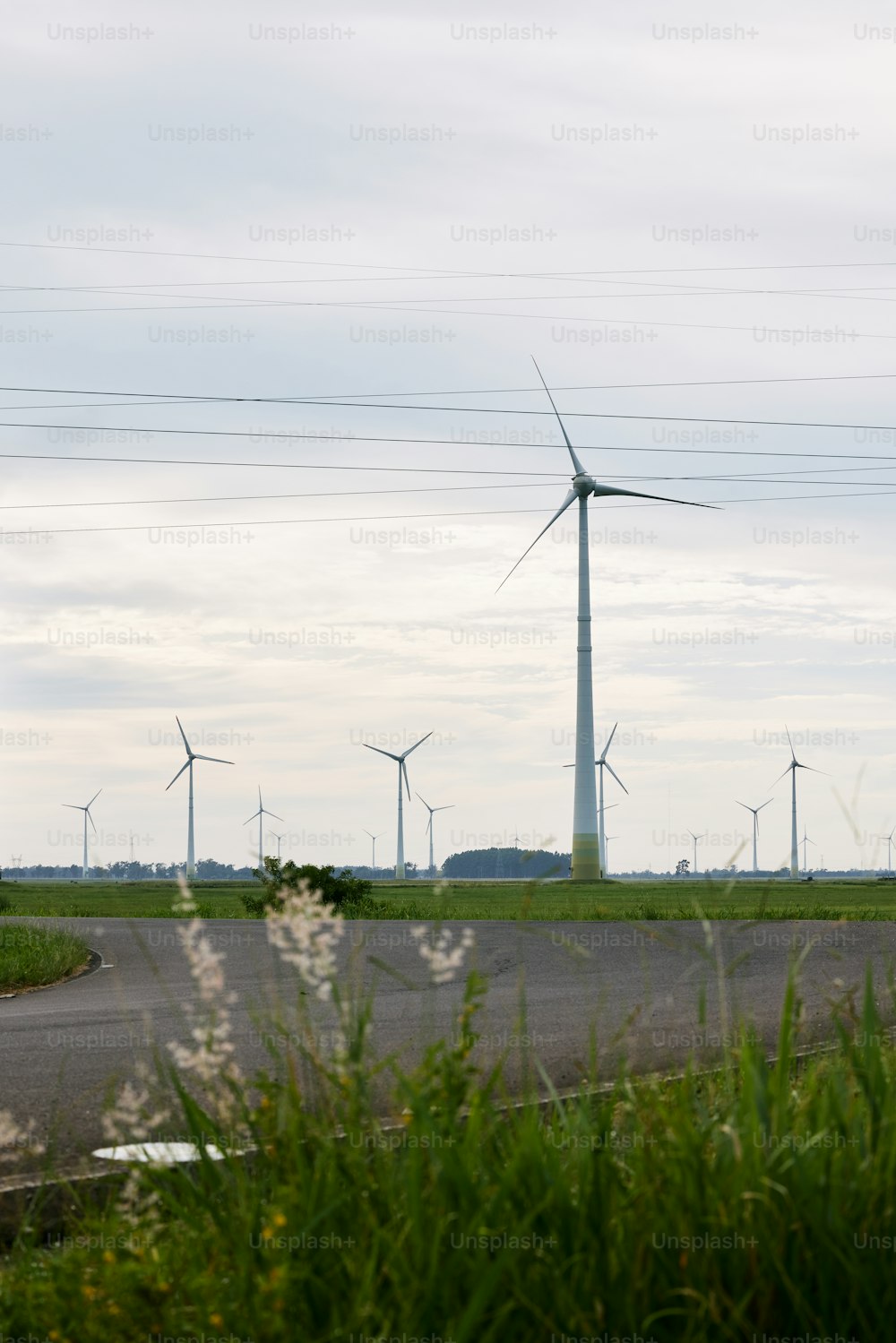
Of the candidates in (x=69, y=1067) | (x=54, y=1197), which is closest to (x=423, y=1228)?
(x=54, y=1197)

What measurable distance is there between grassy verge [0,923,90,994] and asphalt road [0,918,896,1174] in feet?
1.33

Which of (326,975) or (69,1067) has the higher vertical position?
(326,975)

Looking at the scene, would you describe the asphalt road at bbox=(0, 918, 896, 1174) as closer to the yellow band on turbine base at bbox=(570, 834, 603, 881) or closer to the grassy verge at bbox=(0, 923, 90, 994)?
the grassy verge at bbox=(0, 923, 90, 994)

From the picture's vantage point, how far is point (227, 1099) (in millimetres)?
4684

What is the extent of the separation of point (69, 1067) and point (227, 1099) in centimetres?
509

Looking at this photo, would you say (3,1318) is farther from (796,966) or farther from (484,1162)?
(796,966)

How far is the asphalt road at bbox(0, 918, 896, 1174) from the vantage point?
268 inches

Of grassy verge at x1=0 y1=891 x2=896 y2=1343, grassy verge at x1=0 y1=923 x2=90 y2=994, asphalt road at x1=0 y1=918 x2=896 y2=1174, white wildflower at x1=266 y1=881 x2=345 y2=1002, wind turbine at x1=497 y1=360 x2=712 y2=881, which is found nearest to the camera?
grassy verge at x1=0 y1=891 x2=896 y2=1343

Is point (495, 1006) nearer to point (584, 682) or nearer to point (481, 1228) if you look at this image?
point (481, 1228)

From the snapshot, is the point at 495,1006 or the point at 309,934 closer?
the point at 309,934

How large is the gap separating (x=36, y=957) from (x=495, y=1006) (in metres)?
7.45

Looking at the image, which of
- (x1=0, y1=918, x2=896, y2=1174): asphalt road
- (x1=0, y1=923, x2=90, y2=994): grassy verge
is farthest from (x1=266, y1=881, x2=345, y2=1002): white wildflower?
(x1=0, y1=923, x2=90, y2=994): grassy verge

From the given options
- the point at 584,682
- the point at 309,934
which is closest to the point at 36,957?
the point at 309,934

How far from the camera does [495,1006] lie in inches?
503
